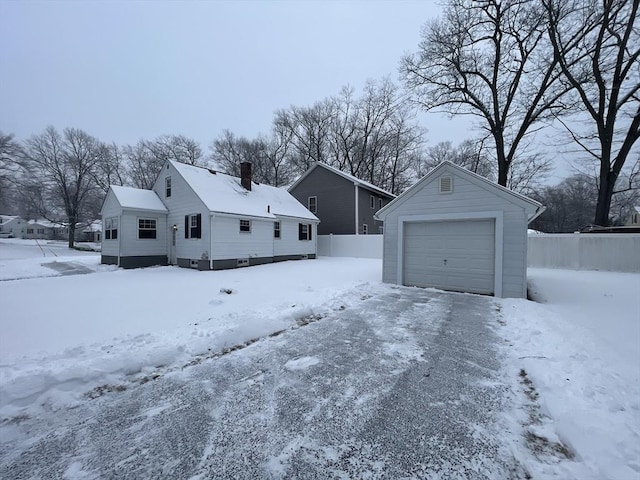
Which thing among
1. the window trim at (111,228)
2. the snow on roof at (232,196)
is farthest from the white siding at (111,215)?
the snow on roof at (232,196)

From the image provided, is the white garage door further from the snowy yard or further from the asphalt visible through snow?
the asphalt visible through snow

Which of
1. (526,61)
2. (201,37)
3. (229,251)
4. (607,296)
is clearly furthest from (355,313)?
(201,37)

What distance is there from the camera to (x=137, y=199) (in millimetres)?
14719

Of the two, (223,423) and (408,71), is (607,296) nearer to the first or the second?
(223,423)

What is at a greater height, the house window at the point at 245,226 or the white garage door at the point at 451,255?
the house window at the point at 245,226

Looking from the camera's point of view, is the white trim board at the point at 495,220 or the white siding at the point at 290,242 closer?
the white trim board at the point at 495,220

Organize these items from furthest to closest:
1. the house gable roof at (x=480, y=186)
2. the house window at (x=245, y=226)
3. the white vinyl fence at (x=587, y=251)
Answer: the house window at (x=245, y=226) < the white vinyl fence at (x=587, y=251) < the house gable roof at (x=480, y=186)

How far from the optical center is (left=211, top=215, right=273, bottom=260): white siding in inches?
509

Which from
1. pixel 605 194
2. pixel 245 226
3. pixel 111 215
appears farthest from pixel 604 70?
pixel 111 215

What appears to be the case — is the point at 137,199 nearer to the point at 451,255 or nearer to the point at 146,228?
the point at 146,228

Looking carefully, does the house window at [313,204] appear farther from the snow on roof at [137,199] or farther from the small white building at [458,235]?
the small white building at [458,235]

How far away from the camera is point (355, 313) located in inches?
241

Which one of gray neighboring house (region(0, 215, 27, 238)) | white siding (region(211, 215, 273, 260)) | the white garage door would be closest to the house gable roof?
the white garage door

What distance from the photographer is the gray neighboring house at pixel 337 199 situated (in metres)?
20.9
